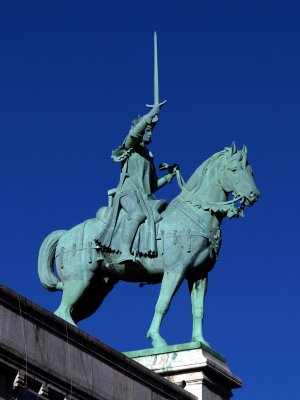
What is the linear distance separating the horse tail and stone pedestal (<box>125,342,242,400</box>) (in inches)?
85.3

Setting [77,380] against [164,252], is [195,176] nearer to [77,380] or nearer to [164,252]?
[164,252]

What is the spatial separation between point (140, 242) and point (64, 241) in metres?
1.64

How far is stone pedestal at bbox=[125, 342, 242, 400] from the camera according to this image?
31500 millimetres

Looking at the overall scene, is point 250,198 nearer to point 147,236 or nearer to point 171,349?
point 147,236

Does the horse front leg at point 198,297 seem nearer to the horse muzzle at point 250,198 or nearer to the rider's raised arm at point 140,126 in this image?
the horse muzzle at point 250,198

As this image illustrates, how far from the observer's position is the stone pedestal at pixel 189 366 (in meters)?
31.5

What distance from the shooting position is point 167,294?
31984mm

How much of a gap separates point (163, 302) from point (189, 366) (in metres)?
1.39

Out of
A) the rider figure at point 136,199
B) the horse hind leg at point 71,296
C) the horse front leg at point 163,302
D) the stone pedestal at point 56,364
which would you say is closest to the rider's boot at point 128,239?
the rider figure at point 136,199

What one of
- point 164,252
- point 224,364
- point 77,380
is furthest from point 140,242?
point 77,380

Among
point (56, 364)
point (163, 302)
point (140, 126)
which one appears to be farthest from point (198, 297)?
point (56, 364)

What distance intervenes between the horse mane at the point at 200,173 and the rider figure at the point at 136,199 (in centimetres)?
63

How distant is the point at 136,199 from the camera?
32625 millimetres

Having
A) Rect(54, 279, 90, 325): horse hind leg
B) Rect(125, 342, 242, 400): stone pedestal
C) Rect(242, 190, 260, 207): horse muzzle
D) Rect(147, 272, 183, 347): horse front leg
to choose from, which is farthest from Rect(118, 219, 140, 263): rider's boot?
Rect(242, 190, 260, 207): horse muzzle
